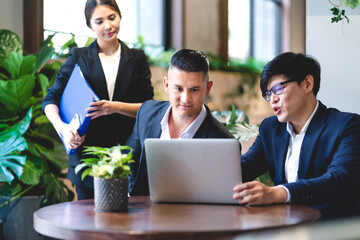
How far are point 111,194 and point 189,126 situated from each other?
0.51m

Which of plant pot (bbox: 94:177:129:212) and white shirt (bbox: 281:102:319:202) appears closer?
plant pot (bbox: 94:177:129:212)

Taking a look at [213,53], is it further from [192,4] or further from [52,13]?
[52,13]

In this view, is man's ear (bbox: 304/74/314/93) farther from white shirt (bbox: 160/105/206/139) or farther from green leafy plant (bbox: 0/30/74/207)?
green leafy plant (bbox: 0/30/74/207)

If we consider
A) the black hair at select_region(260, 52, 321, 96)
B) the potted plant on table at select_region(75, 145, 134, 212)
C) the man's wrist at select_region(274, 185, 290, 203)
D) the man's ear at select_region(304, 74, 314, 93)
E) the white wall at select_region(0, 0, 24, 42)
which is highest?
the white wall at select_region(0, 0, 24, 42)

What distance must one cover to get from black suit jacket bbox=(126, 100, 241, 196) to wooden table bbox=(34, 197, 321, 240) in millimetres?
255

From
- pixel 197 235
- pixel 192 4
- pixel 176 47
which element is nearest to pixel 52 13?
pixel 176 47

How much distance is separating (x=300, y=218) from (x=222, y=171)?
0.96ft

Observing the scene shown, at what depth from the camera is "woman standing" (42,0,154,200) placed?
2352 mm

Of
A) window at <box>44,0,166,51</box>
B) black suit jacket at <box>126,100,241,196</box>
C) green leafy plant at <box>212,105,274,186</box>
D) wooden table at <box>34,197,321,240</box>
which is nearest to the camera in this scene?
wooden table at <box>34,197,321,240</box>

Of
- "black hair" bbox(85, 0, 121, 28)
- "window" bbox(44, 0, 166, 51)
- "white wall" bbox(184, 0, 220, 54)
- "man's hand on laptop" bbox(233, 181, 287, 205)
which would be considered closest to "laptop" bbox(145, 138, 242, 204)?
"man's hand on laptop" bbox(233, 181, 287, 205)

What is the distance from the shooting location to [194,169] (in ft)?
5.18

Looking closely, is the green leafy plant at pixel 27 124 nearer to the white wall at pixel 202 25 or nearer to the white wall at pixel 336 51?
the white wall at pixel 336 51

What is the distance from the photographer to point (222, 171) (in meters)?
1.55

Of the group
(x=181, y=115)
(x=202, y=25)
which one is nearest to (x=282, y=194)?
(x=181, y=115)
